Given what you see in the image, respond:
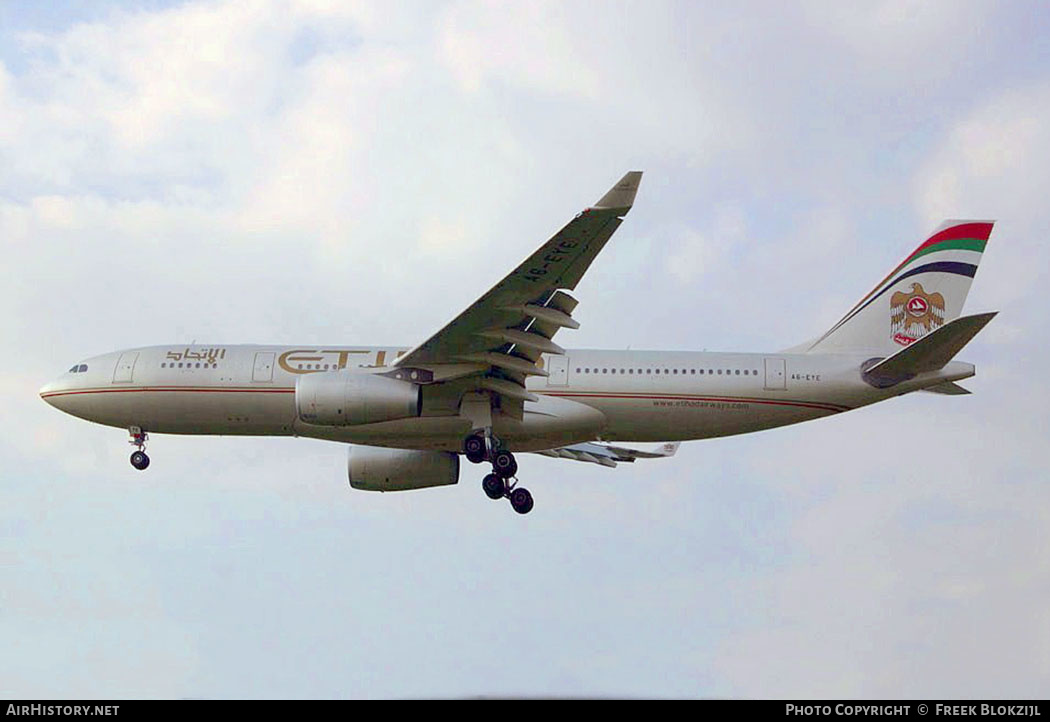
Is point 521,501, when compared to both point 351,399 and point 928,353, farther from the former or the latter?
point 928,353

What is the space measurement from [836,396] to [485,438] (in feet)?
30.7

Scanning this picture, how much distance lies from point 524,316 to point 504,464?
539 centimetres

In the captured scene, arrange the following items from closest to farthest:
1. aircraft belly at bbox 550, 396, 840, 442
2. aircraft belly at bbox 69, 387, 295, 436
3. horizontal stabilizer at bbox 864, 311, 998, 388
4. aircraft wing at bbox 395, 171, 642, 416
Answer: aircraft wing at bbox 395, 171, 642, 416 < horizontal stabilizer at bbox 864, 311, 998, 388 < aircraft belly at bbox 550, 396, 840, 442 < aircraft belly at bbox 69, 387, 295, 436

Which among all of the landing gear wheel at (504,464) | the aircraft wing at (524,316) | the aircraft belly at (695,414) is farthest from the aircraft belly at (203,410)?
the aircraft belly at (695,414)

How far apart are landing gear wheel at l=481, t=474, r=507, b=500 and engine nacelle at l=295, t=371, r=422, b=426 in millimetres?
3976

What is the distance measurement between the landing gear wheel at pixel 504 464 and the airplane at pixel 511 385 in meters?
0.04

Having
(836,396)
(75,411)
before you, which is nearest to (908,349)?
(836,396)

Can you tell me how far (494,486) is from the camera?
4019 cm

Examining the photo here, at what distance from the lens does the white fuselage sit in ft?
128

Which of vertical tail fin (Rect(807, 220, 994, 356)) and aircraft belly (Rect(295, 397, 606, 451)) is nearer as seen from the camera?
aircraft belly (Rect(295, 397, 606, 451))

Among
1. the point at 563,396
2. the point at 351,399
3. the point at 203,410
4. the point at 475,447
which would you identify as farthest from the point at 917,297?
the point at 203,410

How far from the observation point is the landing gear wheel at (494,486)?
4012 centimetres

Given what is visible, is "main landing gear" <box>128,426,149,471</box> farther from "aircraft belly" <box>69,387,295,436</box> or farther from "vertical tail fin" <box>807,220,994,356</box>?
"vertical tail fin" <box>807,220,994,356</box>

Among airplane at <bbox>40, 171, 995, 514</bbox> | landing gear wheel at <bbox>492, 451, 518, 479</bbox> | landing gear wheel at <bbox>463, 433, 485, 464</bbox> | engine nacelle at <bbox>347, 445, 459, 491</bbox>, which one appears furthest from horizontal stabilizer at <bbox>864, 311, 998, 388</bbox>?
engine nacelle at <bbox>347, 445, 459, 491</bbox>
